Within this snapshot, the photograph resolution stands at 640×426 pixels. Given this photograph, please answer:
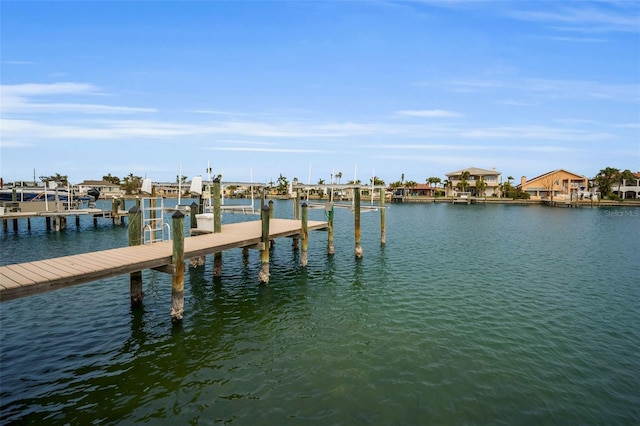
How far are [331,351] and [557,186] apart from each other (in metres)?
138

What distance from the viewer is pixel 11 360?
10.6 metres

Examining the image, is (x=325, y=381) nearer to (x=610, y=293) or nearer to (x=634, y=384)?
(x=634, y=384)

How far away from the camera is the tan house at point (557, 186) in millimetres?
120500

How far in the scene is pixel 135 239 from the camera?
14781mm

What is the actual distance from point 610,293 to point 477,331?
1067cm

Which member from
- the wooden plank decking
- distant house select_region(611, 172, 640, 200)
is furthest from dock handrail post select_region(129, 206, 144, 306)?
distant house select_region(611, 172, 640, 200)

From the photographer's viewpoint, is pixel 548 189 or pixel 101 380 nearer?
pixel 101 380

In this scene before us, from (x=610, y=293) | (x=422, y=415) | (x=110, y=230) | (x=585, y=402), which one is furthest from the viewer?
(x=110, y=230)

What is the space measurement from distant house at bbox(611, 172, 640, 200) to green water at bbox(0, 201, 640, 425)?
132 metres

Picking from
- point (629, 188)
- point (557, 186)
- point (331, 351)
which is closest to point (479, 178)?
point (557, 186)

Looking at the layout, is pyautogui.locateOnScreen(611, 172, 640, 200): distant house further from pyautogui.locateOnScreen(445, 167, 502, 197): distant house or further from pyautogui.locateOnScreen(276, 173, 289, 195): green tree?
pyautogui.locateOnScreen(276, 173, 289, 195): green tree

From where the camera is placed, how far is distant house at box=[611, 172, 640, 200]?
12075 cm

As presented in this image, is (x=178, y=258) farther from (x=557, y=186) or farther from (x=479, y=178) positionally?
(x=557, y=186)

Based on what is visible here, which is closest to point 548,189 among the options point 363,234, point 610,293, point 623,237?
point 623,237
